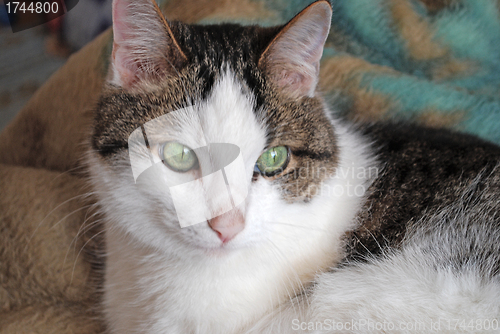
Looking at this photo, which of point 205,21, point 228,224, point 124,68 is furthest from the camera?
point 205,21

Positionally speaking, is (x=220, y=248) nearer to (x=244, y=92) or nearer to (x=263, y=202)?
(x=263, y=202)

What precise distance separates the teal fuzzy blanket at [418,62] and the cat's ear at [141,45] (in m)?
0.50

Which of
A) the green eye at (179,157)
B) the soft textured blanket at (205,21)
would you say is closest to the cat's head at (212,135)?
the green eye at (179,157)

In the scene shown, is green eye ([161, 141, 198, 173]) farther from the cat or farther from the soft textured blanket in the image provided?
the soft textured blanket

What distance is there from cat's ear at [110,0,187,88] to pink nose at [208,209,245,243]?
263 mm

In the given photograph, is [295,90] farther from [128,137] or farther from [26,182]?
[26,182]

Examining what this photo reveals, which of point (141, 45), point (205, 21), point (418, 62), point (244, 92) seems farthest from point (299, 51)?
point (418, 62)

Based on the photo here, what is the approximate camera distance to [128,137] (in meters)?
0.63

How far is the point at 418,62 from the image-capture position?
43.4 inches

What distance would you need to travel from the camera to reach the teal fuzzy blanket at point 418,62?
1.01 m

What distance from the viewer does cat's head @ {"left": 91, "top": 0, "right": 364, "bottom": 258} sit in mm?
573

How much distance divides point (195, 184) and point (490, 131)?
863 millimetres

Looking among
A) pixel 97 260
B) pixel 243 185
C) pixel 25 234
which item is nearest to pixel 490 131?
pixel 243 185

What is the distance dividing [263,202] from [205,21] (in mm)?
685
